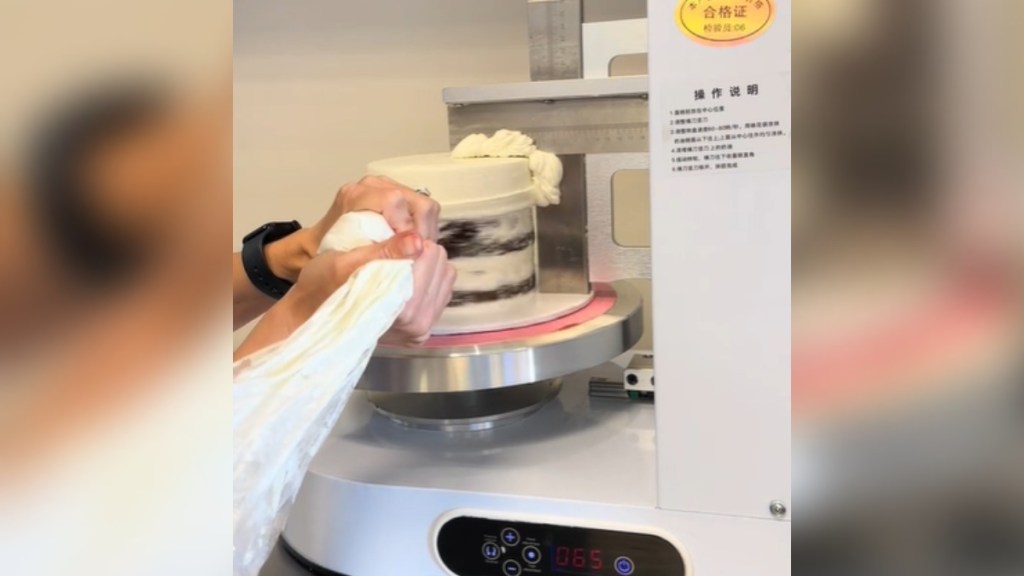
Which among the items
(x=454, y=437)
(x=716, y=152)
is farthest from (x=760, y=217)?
(x=454, y=437)

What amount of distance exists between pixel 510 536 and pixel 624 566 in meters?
0.09

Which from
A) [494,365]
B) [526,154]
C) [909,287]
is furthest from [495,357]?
[909,287]

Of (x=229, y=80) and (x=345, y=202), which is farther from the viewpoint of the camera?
(x=345, y=202)

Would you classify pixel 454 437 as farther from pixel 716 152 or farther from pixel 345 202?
pixel 716 152

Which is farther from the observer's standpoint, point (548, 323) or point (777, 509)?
point (548, 323)

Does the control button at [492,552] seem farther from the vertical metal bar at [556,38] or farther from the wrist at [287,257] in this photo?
the vertical metal bar at [556,38]

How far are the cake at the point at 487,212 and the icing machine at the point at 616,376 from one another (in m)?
0.04

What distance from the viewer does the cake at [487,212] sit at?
75 centimetres

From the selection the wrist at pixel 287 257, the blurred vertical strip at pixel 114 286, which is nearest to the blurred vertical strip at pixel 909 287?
the blurred vertical strip at pixel 114 286

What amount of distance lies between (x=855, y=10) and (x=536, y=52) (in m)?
0.68

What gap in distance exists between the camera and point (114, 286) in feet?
0.62

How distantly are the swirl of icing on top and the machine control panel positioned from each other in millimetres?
324

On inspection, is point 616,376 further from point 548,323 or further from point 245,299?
point 245,299

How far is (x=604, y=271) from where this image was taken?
938mm
